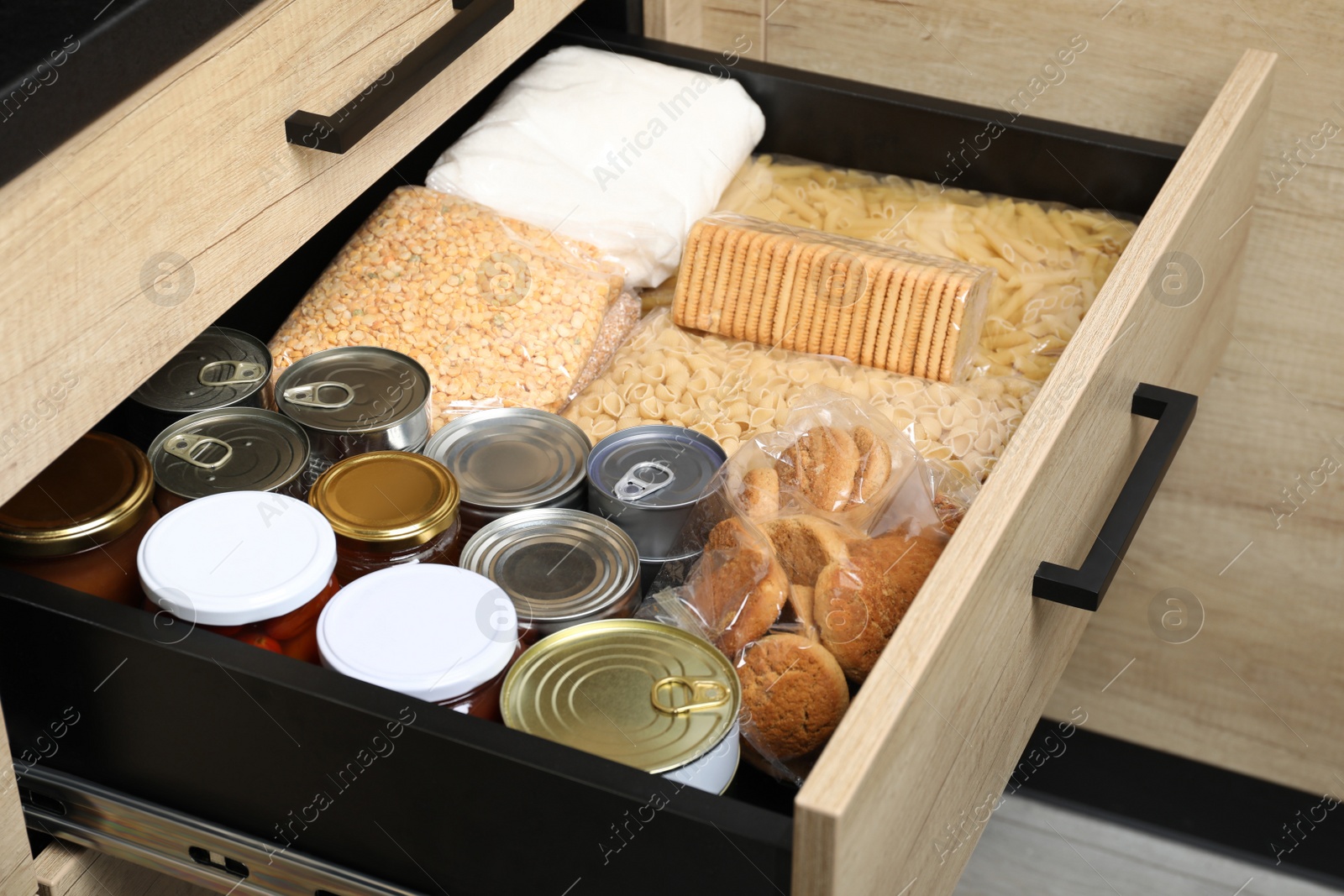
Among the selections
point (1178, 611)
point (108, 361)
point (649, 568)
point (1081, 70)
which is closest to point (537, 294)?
point (649, 568)

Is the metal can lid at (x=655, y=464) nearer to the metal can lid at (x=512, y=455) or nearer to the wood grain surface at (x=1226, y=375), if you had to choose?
the metal can lid at (x=512, y=455)

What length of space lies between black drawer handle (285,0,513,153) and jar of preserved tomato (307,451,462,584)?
8.7 inches

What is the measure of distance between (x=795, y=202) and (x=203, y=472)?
66 cm

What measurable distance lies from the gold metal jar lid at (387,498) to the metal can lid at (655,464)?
12 centimetres

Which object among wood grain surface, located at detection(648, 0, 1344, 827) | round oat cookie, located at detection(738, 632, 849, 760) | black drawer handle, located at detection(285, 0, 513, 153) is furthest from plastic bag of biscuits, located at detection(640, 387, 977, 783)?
wood grain surface, located at detection(648, 0, 1344, 827)

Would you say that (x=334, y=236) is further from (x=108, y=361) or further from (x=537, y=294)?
(x=108, y=361)

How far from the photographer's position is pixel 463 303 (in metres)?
1.16

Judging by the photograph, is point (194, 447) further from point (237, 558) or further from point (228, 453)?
point (237, 558)

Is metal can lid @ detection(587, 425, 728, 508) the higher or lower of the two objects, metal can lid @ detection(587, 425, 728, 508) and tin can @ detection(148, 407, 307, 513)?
the lower

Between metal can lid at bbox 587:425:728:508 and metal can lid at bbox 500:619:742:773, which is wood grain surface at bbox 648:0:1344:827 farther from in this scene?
metal can lid at bbox 500:619:742:773

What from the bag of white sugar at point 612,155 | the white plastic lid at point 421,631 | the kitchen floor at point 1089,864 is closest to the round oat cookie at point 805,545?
the white plastic lid at point 421,631

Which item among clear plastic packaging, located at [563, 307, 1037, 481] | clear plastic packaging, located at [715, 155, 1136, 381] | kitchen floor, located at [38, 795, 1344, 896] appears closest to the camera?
clear plastic packaging, located at [563, 307, 1037, 481]

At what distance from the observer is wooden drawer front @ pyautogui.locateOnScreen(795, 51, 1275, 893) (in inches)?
25.6

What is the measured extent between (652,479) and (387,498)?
0.67 feet
